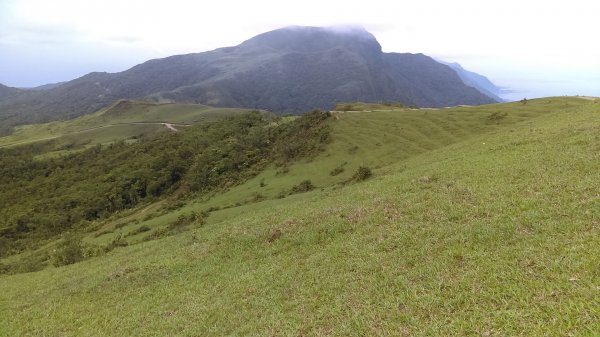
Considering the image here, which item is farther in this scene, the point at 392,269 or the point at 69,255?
the point at 69,255

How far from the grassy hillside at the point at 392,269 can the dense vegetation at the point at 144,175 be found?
39737mm

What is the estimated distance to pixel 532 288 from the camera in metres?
10.6

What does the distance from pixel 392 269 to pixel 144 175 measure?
288 ft

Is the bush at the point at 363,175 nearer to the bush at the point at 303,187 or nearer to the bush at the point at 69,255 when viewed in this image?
the bush at the point at 303,187

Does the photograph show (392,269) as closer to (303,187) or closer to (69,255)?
(69,255)

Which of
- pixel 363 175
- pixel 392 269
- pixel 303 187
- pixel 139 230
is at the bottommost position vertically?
pixel 139 230

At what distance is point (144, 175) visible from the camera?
9269cm

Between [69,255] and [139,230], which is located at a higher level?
[69,255]

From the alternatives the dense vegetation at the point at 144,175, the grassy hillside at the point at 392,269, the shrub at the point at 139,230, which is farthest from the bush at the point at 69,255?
the dense vegetation at the point at 144,175

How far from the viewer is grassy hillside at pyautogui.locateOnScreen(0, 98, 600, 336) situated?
35.5 feet

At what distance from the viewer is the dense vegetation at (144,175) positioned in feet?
240

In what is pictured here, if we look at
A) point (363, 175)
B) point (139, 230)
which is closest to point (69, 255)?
point (139, 230)

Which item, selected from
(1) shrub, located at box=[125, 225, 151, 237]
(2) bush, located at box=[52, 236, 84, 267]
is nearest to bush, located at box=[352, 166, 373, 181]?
(1) shrub, located at box=[125, 225, 151, 237]

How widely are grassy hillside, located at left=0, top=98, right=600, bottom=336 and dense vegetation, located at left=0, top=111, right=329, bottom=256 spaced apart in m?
39.7
